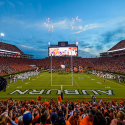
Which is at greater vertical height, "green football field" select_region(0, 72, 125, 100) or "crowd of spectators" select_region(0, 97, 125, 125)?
"crowd of spectators" select_region(0, 97, 125, 125)

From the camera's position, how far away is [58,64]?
5262 centimetres

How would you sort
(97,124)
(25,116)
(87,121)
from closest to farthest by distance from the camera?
(97,124) < (25,116) < (87,121)

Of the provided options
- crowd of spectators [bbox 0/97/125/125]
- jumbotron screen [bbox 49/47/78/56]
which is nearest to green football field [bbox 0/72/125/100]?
crowd of spectators [bbox 0/97/125/125]

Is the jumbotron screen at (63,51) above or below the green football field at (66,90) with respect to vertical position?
above

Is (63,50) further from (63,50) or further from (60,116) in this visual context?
(60,116)

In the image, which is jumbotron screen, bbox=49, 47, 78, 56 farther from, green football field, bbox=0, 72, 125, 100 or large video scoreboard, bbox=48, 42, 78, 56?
green football field, bbox=0, 72, 125, 100

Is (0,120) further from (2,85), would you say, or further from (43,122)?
(2,85)

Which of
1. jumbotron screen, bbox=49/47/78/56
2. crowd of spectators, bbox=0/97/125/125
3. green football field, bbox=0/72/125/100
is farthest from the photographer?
jumbotron screen, bbox=49/47/78/56

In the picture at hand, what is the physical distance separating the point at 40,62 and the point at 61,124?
56.4 meters

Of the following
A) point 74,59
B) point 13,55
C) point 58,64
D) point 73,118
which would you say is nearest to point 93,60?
point 74,59

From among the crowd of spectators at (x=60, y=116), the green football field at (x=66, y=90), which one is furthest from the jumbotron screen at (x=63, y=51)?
the crowd of spectators at (x=60, y=116)

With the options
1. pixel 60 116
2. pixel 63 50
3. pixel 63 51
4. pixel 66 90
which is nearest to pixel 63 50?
pixel 63 50

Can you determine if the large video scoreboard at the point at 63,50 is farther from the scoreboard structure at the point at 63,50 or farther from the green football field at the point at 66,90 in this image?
the green football field at the point at 66,90

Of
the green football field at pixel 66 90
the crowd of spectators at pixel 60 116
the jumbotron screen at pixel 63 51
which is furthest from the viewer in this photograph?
the jumbotron screen at pixel 63 51
